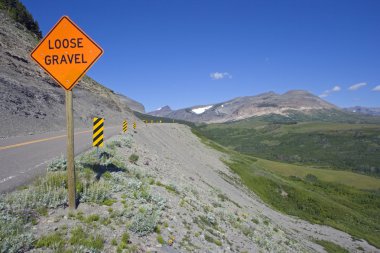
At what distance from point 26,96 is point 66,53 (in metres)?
34.1

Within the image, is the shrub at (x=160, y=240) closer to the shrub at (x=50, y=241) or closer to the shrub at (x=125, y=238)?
the shrub at (x=125, y=238)

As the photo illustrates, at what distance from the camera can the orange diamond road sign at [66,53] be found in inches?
361

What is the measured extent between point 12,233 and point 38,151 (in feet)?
38.0

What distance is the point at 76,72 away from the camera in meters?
9.31

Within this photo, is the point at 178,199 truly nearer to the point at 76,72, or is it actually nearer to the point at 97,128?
the point at 97,128

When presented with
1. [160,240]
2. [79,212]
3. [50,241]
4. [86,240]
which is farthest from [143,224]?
[50,241]

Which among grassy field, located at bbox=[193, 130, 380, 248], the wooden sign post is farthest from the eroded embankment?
grassy field, located at bbox=[193, 130, 380, 248]

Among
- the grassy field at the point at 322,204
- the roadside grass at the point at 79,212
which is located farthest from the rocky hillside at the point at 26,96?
the grassy field at the point at 322,204

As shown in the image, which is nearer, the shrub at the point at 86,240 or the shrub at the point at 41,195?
the shrub at the point at 86,240

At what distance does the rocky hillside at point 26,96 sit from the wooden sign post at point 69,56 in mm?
22194

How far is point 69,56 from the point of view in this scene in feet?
30.4

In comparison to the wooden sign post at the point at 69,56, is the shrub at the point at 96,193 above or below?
below

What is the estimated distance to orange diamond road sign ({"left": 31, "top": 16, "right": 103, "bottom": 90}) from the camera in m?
9.18

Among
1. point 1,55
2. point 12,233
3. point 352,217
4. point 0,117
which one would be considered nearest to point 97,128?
point 12,233
